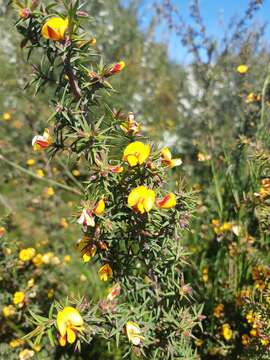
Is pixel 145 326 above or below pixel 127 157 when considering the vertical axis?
below

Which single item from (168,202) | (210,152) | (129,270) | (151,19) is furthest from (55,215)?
(151,19)

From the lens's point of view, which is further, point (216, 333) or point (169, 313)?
point (216, 333)

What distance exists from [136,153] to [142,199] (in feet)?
0.41

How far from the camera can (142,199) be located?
102cm

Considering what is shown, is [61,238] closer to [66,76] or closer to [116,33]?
[66,76]

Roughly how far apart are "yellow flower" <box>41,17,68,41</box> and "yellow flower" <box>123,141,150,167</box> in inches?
13.5

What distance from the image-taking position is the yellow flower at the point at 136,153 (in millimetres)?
1029

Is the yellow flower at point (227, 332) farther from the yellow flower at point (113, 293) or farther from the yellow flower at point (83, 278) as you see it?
the yellow flower at point (83, 278)

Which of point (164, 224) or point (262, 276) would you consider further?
point (262, 276)

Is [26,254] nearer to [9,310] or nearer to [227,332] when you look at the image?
[9,310]

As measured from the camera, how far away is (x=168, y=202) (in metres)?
1.06

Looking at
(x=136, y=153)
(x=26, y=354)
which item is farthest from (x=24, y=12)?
(x=26, y=354)

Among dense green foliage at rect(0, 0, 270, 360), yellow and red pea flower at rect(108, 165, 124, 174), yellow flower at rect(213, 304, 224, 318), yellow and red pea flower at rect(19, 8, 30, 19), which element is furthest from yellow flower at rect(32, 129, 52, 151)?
yellow flower at rect(213, 304, 224, 318)

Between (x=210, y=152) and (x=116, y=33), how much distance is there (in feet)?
9.53
